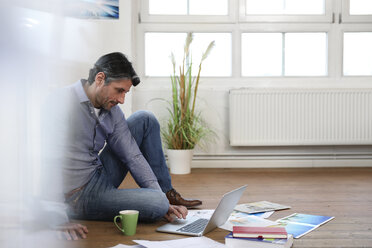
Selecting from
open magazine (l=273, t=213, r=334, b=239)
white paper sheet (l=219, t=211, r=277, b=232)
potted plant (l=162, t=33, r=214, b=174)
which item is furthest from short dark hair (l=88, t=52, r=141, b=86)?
potted plant (l=162, t=33, r=214, b=174)

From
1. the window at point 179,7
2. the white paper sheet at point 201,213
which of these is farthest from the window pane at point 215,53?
the white paper sheet at point 201,213

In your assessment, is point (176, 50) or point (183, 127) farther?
point (176, 50)

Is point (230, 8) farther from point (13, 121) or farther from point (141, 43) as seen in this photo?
point (13, 121)

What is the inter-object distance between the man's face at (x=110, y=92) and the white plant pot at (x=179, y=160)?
1.71 meters

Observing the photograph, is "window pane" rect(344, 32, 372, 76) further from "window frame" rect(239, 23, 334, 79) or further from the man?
the man

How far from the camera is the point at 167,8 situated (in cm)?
357

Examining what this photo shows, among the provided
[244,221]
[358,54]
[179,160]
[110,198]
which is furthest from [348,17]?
[110,198]

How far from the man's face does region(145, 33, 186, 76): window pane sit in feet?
6.92

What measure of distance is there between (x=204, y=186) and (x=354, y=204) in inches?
36.3

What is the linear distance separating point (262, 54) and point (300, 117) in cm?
66

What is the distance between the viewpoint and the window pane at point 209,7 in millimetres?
3572

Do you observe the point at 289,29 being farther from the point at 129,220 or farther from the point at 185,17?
the point at 129,220

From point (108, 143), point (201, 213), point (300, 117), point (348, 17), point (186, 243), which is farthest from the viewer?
point (348, 17)

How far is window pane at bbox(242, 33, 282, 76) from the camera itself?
3.62 metres
